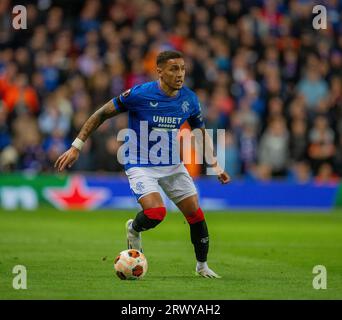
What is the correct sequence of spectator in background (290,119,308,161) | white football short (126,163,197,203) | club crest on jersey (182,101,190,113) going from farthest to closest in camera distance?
1. spectator in background (290,119,308,161)
2. club crest on jersey (182,101,190,113)
3. white football short (126,163,197,203)

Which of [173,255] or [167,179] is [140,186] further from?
[173,255]

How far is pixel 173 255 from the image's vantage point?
13836mm

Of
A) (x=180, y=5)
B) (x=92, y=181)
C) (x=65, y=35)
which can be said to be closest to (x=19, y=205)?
(x=92, y=181)

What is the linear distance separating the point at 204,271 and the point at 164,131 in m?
1.76

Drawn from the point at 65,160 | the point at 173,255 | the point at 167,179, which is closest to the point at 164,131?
the point at 167,179

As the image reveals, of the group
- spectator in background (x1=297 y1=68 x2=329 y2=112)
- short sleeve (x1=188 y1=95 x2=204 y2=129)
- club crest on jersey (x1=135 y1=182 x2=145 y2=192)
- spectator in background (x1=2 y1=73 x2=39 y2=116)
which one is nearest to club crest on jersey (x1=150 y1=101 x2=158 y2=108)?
short sleeve (x1=188 y1=95 x2=204 y2=129)

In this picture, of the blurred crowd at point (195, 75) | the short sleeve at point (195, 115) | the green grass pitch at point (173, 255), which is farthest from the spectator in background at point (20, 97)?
the short sleeve at point (195, 115)

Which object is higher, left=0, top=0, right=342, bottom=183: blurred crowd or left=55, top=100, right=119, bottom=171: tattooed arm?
left=0, top=0, right=342, bottom=183: blurred crowd

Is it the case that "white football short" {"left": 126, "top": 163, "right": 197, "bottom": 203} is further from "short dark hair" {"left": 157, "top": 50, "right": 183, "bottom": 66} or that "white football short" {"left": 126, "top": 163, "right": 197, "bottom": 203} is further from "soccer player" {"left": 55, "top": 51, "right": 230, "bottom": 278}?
"short dark hair" {"left": 157, "top": 50, "right": 183, "bottom": 66}

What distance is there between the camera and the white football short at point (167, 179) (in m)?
11.2

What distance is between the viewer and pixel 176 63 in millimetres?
11094

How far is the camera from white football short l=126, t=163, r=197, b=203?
36.6 feet

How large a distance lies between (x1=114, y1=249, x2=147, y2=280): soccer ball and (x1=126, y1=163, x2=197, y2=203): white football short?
788mm
